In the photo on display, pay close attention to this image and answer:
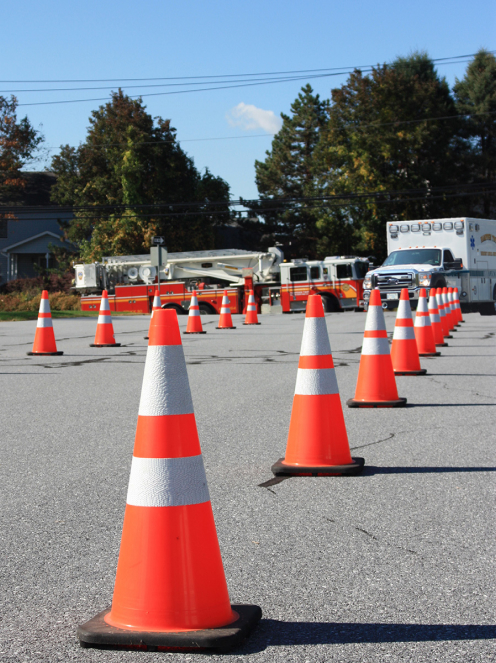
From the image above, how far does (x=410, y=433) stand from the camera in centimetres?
656

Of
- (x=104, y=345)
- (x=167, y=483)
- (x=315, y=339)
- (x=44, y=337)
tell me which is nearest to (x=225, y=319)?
(x=104, y=345)

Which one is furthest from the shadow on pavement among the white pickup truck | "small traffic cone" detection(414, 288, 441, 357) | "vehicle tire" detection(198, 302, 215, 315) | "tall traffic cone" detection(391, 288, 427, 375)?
"vehicle tire" detection(198, 302, 215, 315)

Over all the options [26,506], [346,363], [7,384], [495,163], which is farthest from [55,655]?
[495,163]

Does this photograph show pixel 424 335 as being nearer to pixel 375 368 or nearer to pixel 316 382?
pixel 375 368

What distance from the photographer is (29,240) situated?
60875 millimetres

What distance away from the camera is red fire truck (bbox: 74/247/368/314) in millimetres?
35281

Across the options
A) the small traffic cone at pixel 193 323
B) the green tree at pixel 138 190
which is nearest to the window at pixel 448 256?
the small traffic cone at pixel 193 323

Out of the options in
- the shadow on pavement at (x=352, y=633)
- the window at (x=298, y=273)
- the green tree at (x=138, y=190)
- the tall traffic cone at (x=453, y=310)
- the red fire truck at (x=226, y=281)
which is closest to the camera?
the shadow on pavement at (x=352, y=633)

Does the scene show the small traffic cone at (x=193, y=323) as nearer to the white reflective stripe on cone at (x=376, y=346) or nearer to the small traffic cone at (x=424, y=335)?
the small traffic cone at (x=424, y=335)

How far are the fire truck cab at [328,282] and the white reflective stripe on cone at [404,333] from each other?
24.9 m

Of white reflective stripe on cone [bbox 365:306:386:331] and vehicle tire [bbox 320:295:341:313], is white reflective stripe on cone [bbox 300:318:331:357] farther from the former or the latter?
vehicle tire [bbox 320:295:341:313]

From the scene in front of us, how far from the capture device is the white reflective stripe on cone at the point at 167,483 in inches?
112

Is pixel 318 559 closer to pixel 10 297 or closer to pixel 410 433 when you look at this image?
pixel 410 433

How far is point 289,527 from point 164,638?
1496mm
